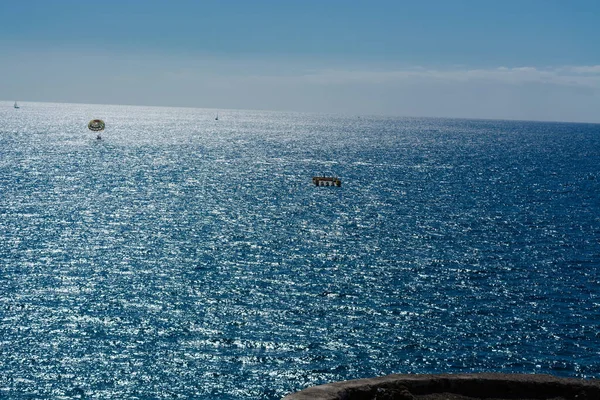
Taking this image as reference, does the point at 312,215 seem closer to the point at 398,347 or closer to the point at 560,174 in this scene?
the point at 398,347

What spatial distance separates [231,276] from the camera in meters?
62.0

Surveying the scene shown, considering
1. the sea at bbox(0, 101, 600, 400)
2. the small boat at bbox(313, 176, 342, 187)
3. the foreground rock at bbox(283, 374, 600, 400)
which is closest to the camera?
the foreground rock at bbox(283, 374, 600, 400)

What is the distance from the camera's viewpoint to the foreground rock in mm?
18109

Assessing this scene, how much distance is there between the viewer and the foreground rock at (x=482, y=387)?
18.1m

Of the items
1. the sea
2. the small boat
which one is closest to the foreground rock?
the sea

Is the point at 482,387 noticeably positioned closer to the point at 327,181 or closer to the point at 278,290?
the point at 278,290

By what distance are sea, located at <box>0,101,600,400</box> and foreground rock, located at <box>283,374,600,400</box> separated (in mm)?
20963

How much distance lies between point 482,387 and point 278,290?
39.4m

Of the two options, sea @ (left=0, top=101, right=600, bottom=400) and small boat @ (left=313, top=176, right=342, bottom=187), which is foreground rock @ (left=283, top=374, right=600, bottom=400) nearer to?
sea @ (left=0, top=101, right=600, bottom=400)

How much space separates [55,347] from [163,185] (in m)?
88.2

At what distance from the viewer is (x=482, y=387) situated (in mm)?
18734

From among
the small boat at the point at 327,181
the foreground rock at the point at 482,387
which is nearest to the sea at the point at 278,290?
the small boat at the point at 327,181

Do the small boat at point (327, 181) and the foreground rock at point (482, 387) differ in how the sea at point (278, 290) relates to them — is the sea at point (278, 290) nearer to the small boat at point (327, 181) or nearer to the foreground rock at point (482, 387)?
the small boat at point (327, 181)

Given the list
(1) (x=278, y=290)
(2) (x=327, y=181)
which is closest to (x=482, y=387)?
(1) (x=278, y=290)
